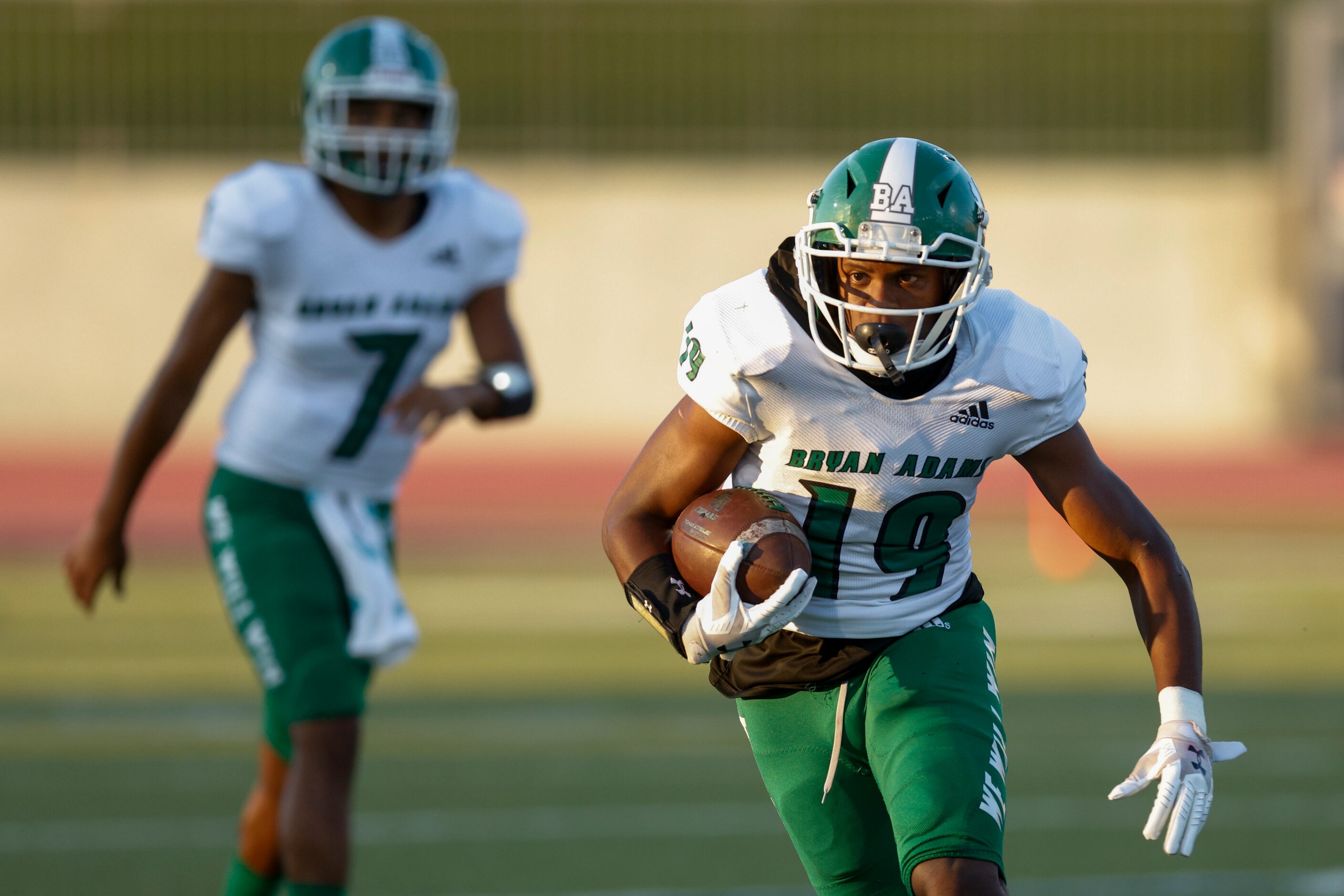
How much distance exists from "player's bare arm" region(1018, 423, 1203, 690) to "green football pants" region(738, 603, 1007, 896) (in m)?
0.30

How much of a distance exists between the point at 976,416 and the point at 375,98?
74.2 inches

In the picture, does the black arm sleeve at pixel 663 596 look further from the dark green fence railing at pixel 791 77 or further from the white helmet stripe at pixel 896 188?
the dark green fence railing at pixel 791 77

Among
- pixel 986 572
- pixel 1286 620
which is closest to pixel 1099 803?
pixel 1286 620

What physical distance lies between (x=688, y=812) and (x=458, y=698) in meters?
2.25

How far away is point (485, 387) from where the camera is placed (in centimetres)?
425

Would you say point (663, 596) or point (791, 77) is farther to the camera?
point (791, 77)

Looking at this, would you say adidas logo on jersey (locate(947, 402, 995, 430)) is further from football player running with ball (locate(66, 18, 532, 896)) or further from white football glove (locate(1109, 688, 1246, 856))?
football player running with ball (locate(66, 18, 532, 896))

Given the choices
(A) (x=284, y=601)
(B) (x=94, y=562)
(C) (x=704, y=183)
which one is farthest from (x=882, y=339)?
(C) (x=704, y=183)

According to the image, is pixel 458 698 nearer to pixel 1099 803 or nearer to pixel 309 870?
pixel 1099 803

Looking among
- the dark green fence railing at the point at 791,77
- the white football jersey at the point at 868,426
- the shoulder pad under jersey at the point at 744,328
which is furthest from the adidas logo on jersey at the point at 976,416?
the dark green fence railing at the point at 791,77

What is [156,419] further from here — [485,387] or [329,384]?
[485,387]

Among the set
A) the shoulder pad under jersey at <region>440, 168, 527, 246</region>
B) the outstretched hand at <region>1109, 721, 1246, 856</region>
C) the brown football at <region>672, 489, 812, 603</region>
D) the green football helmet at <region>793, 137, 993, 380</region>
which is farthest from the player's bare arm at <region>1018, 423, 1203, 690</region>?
the shoulder pad under jersey at <region>440, 168, 527, 246</region>

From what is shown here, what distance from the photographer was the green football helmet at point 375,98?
4191mm

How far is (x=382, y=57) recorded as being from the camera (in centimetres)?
427
